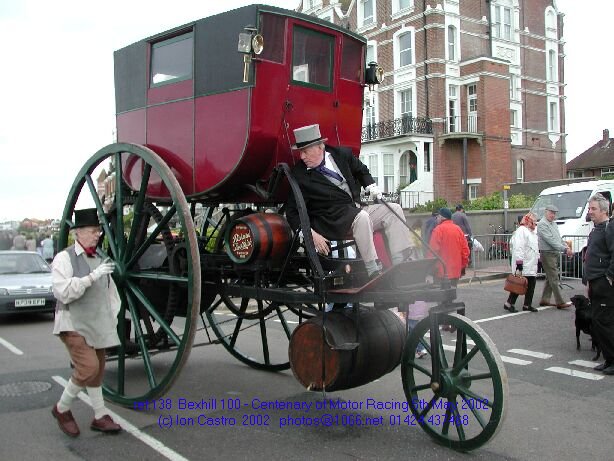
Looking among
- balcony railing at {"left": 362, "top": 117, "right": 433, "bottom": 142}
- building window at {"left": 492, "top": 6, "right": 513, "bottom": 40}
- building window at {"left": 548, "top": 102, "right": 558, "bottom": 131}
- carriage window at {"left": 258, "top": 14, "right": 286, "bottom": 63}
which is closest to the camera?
carriage window at {"left": 258, "top": 14, "right": 286, "bottom": 63}

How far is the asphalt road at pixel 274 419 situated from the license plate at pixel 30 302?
254cm

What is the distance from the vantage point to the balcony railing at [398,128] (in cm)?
2961

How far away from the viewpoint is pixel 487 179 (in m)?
29.8

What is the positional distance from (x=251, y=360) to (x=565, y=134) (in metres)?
33.8

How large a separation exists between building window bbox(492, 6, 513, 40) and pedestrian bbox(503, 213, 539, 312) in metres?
24.7

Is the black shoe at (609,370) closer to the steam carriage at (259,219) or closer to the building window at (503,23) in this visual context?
the steam carriage at (259,219)

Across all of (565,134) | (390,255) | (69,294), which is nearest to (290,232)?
(390,255)

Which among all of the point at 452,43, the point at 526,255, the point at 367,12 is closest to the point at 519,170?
the point at 452,43

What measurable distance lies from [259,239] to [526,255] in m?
6.95

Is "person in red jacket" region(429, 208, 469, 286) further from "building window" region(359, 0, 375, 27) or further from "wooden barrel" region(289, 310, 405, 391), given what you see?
"building window" region(359, 0, 375, 27)

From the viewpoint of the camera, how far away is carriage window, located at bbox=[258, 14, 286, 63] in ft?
15.5

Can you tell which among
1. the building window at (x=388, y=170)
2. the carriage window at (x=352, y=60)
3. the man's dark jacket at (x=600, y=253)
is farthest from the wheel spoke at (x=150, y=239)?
the building window at (x=388, y=170)

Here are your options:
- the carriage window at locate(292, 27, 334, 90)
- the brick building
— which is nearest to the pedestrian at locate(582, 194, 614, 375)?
the carriage window at locate(292, 27, 334, 90)

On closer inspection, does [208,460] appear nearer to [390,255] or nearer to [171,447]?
[171,447]
